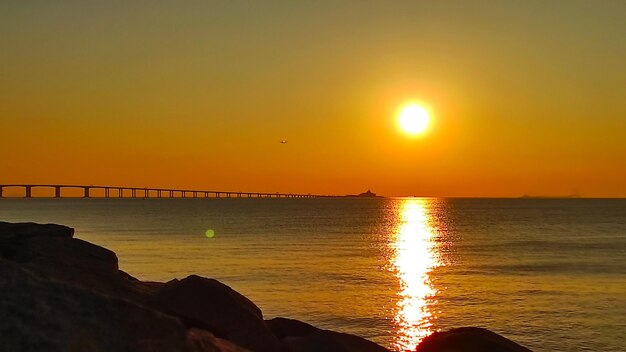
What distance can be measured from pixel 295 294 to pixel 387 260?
1163 inches

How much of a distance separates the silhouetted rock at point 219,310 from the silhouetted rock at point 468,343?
4028 millimetres

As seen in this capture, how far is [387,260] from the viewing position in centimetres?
6925

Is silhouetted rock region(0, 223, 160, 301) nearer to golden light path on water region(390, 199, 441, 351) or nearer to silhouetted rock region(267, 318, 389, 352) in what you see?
silhouetted rock region(267, 318, 389, 352)

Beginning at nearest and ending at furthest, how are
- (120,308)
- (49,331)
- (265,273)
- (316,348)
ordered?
(49,331) < (120,308) < (316,348) < (265,273)

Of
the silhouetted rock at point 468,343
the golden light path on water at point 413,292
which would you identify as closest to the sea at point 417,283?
the golden light path on water at point 413,292

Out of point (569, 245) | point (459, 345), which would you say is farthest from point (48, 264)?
point (569, 245)

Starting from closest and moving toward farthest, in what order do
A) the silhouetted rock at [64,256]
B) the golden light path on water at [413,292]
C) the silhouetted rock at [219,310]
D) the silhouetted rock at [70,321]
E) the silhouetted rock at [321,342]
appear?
the silhouetted rock at [70,321], the silhouetted rock at [64,256], the silhouetted rock at [219,310], the silhouetted rock at [321,342], the golden light path on water at [413,292]

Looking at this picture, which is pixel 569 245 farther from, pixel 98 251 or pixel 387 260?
pixel 98 251

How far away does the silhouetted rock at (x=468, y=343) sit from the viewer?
13.9m

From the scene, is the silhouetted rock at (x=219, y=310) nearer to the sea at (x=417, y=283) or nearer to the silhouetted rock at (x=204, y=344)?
the silhouetted rock at (x=204, y=344)

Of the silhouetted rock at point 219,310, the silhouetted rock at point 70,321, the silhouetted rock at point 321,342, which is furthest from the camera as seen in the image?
the silhouetted rock at point 321,342

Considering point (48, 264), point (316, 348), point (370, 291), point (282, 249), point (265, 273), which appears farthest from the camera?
point (282, 249)

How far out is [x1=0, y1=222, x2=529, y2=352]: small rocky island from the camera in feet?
19.5

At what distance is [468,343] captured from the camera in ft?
46.1
